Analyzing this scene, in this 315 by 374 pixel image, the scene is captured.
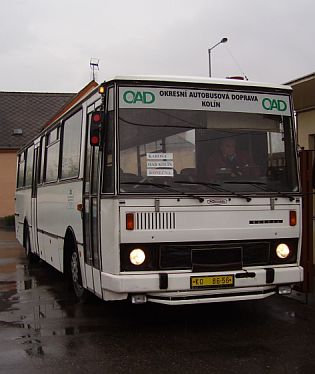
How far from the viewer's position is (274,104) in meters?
7.15

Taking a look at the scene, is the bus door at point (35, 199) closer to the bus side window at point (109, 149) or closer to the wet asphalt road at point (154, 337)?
the wet asphalt road at point (154, 337)

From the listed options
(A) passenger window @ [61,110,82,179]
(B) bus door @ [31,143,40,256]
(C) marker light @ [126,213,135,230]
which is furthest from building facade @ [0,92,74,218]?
(C) marker light @ [126,213,135,230]

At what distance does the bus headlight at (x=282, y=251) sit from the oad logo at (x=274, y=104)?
1.73m

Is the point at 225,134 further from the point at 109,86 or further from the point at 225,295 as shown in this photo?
the point at 225,295

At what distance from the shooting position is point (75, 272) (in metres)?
8.57

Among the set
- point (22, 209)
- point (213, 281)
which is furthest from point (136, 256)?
point (22, 209)

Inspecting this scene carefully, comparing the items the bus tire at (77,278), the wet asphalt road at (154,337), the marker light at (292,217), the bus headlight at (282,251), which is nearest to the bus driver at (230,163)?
the marker light at (292,217)

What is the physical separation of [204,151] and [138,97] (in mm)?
1029

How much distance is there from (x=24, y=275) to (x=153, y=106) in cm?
679

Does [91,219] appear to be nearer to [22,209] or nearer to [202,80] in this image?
[202,80]

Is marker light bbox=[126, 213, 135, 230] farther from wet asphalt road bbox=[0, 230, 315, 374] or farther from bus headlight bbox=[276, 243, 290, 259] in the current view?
bus headlight bbox=[276, 243, 290, 259]

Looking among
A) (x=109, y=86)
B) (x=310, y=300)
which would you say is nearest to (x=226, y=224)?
(x=109, y=86)

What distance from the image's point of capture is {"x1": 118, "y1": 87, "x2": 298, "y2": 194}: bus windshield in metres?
6.53

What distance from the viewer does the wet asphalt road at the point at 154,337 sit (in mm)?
5578
